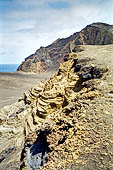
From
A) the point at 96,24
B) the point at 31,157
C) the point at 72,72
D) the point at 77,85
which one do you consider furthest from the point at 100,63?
the point at 96,24

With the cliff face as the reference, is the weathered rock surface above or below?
below

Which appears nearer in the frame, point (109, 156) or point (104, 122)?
point (109, 156)

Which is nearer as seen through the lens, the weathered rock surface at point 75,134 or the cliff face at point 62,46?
the weathered rock surface at point 75,134

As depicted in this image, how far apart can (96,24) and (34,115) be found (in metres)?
50.7

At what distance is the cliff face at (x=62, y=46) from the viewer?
4736 cm

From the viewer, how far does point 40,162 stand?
423cm

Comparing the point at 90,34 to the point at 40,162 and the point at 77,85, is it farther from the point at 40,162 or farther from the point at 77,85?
the point at 40,162

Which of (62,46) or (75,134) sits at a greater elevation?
(62,46)

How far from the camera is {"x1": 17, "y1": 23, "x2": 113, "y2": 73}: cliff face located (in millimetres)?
47359

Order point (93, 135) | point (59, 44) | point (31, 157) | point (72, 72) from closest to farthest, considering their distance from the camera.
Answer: point (93, 135) < point (31, 157) < point (72, 72) < point (59, 44)

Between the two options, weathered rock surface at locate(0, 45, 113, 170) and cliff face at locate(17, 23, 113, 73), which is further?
cliff face at locate(17, 23, 113, 73)

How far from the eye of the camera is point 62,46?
64875 millimetres

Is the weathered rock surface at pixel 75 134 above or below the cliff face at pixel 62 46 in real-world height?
below

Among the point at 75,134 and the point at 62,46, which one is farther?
the point at 62,46
